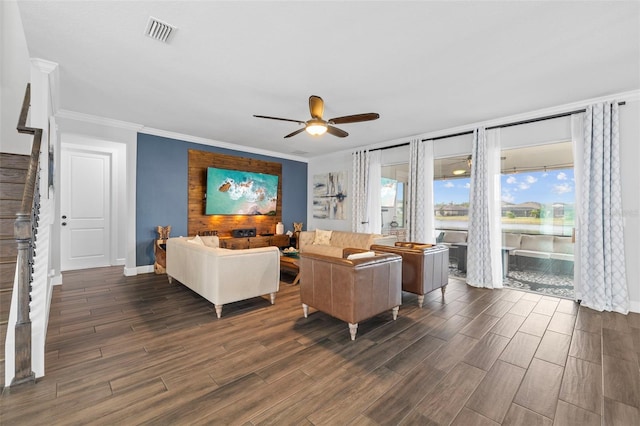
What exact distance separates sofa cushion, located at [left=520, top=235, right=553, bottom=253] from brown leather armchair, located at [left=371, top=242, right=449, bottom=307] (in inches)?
78.1

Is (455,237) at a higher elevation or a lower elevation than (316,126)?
lower

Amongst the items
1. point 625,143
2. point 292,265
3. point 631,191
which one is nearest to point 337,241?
point 292,265

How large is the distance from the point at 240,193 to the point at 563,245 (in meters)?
6.33

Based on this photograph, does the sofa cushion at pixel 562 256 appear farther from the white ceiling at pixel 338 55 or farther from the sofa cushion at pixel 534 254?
the white ceiling at pixel 338 55

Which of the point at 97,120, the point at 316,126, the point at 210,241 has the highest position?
the point at 97,120

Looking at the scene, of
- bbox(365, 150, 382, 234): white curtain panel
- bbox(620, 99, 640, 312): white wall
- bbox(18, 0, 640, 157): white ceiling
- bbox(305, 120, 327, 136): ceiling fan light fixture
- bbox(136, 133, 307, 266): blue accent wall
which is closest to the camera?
bbox(18, 0, 640, 157): white ceiling

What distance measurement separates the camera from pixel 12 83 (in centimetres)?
349

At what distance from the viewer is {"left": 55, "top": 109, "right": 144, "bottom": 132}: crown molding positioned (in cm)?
448

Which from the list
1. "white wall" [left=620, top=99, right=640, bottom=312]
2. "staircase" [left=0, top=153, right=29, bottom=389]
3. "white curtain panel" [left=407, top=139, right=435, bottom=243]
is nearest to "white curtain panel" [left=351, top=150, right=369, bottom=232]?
"white curtain panel" [left=407, top=139, right=435, bottom=243]

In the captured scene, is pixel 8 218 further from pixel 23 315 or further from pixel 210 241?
pixel 210 241

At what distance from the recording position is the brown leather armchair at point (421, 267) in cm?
367

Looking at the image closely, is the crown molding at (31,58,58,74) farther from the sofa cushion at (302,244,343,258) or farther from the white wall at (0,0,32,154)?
the sofa cushion at (302,244,343,258)

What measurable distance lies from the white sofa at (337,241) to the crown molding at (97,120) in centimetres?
397

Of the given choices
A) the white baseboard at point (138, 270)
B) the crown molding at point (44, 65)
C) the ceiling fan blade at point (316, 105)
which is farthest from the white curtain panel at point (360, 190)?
the crown molding at point (44, 65)
